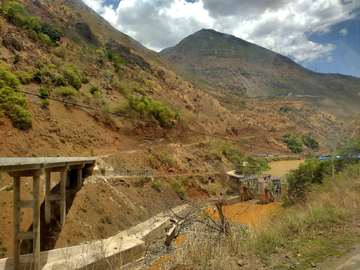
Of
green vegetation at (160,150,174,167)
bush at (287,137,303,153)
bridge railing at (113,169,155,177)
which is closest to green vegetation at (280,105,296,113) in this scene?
bush at (287,137,303,153)

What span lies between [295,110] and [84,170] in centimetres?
7948

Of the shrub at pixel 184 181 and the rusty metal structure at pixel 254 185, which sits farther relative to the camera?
the rusty metal structure at pixel 254 185

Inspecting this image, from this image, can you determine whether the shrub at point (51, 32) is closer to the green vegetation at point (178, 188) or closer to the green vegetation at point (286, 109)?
the green vegetation at point (178, 188)

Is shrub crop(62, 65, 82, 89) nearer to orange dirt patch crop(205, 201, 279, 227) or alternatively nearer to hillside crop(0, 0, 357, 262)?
hillside crop(0, 0, 357, 262)

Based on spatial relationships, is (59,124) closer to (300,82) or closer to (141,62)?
(141,62)

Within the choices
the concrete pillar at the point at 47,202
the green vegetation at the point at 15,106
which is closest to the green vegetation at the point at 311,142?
the green vegetation at the point at 15,106

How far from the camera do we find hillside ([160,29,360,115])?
10319cm

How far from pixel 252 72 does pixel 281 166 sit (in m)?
87.3

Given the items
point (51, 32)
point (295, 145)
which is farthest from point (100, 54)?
point (295, 145)

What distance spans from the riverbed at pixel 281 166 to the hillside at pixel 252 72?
33.2 m

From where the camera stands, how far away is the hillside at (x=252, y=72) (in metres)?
103

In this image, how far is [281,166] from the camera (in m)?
51.3

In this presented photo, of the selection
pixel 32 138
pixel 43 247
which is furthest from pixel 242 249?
pixel 32 138

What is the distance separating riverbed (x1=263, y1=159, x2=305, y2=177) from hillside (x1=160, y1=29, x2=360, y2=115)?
33.2m
